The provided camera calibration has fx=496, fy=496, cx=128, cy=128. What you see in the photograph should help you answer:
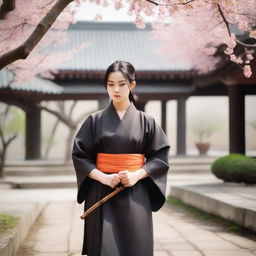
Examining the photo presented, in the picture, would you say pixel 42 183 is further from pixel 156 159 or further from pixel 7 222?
pixel 156 159

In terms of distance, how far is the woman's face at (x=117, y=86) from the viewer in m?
3.54

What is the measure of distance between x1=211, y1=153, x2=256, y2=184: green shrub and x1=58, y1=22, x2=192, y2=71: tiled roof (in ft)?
27.6

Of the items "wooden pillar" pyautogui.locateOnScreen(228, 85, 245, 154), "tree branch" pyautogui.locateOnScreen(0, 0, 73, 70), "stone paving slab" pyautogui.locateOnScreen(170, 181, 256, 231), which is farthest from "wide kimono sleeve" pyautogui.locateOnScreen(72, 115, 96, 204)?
"wooden pillar" pyautogui.locateOnScreen(228, 85, 245, 154)

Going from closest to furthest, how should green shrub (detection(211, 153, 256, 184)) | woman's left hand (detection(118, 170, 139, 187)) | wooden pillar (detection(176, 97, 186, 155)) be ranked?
woman's left hand (detection(118, 170, 139, 187)) < green shrub (detection(211, 153, 256, 184)) < wooden pillar (detection(176, 97, 186, 155))

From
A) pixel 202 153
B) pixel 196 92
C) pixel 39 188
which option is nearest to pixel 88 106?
pixel 202 153

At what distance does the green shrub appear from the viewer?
964cm

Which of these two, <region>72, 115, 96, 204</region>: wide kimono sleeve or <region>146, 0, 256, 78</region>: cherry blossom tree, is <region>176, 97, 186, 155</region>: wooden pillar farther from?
<region>72, 115, 96, 204</region>: wide kimono sleeve

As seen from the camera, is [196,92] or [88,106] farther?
[88,106]

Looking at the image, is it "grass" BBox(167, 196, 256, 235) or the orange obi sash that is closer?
the orange obi sash

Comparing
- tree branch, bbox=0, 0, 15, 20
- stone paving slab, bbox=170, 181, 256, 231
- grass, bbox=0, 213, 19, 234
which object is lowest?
stone paving slab, bbox=170, 181, 256, 231

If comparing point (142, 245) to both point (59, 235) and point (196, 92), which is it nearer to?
point (59, 235)

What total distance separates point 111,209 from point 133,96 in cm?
87

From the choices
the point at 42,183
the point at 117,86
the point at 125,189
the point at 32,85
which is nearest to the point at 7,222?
the point at 125,189

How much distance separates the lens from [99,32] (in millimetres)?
23641
